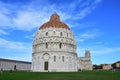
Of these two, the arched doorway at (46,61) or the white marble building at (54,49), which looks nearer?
the white marble building at (54,49)

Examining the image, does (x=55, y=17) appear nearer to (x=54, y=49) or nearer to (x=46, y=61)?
(x=54, y=49)

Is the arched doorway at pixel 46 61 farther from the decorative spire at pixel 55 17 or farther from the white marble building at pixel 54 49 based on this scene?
the decorative spire at pixel 55 17

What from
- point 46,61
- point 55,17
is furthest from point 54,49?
point 55,17

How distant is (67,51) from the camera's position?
210 feet

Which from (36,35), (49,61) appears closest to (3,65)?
(36,35)

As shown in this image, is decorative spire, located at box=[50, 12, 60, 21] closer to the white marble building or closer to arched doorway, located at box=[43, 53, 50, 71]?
the white marble building

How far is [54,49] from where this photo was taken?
6291 cm

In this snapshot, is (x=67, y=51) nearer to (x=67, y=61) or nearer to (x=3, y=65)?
(x=67, y=61)

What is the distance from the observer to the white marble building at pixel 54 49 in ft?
205

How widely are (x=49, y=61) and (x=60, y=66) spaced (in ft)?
13.6

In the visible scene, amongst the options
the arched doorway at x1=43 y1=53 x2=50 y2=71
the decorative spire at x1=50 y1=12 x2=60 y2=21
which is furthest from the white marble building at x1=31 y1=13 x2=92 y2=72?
the decorative spire at x1=50 y1=12 x2=60 y2=21

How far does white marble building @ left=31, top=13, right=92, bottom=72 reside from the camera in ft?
205

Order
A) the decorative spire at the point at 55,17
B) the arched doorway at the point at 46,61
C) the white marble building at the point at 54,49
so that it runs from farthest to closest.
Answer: the decorative spire at the point at 55,17 < the arched doorway at the point at 46,61 < the white marble building at the point at 54,49

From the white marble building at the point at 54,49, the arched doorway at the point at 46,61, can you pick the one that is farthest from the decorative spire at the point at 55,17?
the arched doorway at the point at 46,61
